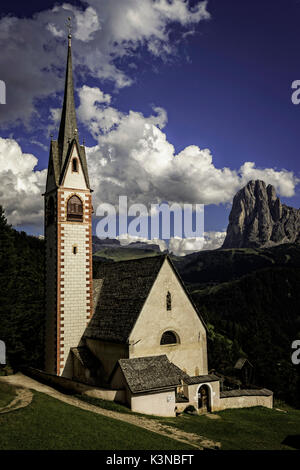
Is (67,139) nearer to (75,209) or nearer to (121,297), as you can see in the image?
(75,209)

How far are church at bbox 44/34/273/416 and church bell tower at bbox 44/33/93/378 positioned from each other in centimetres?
9

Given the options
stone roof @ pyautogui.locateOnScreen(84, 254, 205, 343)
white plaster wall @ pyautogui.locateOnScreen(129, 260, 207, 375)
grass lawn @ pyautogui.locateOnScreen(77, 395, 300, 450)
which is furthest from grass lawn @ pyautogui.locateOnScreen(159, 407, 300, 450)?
stone roof @ pyautogui.locateOnScreen(84, 254, 205, 343)

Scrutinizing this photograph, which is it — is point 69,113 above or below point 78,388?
above

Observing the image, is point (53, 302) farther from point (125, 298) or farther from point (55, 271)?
point (125, 298)

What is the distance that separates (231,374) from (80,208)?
108 ft

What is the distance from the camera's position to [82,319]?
36719 millimetres

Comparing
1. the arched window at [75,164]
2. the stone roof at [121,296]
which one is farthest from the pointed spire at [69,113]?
the stone roof at [121,296]

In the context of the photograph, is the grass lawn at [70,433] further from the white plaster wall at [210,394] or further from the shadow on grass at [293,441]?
the white plaster wall at [210,394]

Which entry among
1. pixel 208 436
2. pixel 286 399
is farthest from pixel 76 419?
pixel 286 399

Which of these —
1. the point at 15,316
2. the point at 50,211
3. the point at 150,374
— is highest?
the point at 50,211

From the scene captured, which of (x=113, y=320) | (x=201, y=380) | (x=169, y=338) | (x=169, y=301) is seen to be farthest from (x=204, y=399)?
(x=113, y=320)

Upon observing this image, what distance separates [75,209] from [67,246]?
3.78 metres

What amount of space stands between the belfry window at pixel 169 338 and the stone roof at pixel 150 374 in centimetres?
249

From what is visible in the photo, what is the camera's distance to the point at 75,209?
38.0 metres
